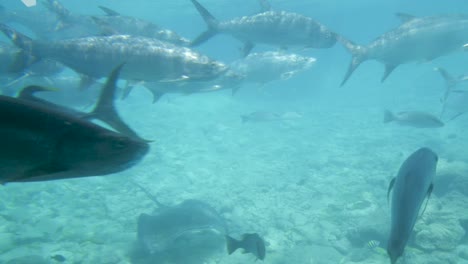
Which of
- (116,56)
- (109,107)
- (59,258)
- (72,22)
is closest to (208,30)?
(116,56)

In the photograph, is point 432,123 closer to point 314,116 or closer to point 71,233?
point 71,233

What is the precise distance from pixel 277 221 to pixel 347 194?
317cm

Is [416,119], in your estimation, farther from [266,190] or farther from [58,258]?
[58,258]

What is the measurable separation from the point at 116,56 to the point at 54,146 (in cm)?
503

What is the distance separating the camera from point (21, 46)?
6324mm

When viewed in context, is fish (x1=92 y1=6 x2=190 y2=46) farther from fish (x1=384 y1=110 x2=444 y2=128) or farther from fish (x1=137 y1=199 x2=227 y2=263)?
fish (x1=384 y1=110 x2=444 y2=128)

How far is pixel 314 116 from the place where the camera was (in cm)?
2605

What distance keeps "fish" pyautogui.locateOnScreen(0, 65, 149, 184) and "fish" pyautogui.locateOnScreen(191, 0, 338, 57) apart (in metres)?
7.19

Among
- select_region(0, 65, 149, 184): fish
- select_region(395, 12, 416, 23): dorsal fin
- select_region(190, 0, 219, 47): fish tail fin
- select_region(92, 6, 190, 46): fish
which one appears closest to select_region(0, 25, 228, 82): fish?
select_region(190, 0, 219, 47): fish tail fin

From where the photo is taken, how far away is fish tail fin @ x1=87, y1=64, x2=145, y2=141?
303 cm

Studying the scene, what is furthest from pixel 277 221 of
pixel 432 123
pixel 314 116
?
pixel 314 116

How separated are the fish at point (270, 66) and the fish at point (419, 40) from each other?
6.35 meters

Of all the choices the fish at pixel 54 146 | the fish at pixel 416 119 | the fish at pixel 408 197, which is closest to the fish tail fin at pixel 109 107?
the fish at pixel 54 146

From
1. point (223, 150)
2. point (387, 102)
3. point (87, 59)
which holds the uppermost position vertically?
point (87, 59)
